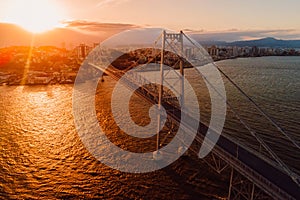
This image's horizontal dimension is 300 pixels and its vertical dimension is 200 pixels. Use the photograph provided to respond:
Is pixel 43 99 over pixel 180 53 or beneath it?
beneath

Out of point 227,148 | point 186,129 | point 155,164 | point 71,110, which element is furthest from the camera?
point 71,110

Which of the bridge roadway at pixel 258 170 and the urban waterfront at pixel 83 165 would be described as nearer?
the bridge roadway at pixel 258 170

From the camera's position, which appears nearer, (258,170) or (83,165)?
(258,170)

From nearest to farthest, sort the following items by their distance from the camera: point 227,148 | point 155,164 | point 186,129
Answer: point 227,148
point 186,129
point 155,164

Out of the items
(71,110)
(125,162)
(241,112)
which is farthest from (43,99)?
(241,112)

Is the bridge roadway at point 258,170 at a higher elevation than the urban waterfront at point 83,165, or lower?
Answer: higher

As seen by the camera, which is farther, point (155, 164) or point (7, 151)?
point (7, 151)

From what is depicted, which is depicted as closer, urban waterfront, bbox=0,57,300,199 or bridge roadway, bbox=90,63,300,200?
bridge roadway, bbox=90,63,300,200

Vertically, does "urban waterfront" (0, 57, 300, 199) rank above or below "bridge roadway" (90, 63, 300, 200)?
below

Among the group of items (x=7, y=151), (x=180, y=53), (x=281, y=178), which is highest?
(x=180, y=53)

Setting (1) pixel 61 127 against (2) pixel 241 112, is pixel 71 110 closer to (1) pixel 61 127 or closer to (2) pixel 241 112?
(1) pixel 61 127

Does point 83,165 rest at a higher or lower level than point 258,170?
lower
